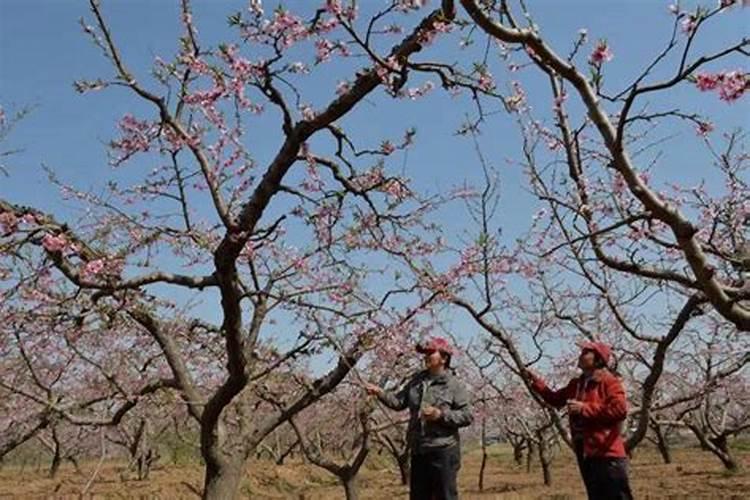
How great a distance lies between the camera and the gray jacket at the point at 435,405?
455 centimetres

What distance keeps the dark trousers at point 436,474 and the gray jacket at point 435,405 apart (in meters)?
0.05

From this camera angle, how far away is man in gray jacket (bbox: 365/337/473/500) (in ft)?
14.9

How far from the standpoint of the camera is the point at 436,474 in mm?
4543

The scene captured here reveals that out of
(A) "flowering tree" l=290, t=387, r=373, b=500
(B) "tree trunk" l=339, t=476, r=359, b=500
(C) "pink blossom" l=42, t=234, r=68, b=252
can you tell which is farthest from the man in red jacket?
(B) "tree trunk" l=339, t=476, r=359, b=500

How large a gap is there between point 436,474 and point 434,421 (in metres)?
0.33

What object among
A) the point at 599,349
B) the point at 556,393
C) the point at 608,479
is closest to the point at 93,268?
the point at 556,393

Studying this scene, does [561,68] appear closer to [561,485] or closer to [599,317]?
[599,317]

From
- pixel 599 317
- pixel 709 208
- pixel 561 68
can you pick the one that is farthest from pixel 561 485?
pixel 561 68

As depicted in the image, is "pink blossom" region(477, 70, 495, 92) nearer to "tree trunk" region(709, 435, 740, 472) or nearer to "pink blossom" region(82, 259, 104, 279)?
"pink blossom" region(82, 259, 104, 279)

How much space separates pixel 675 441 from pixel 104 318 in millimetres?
45812

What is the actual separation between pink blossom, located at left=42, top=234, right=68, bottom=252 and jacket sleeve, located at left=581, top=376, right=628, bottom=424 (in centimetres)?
365

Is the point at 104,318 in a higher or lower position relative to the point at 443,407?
higher

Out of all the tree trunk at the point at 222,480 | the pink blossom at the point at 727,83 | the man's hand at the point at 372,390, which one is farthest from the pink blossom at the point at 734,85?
the tree trunk at the point at 222,480

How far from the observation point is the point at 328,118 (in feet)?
16.1
